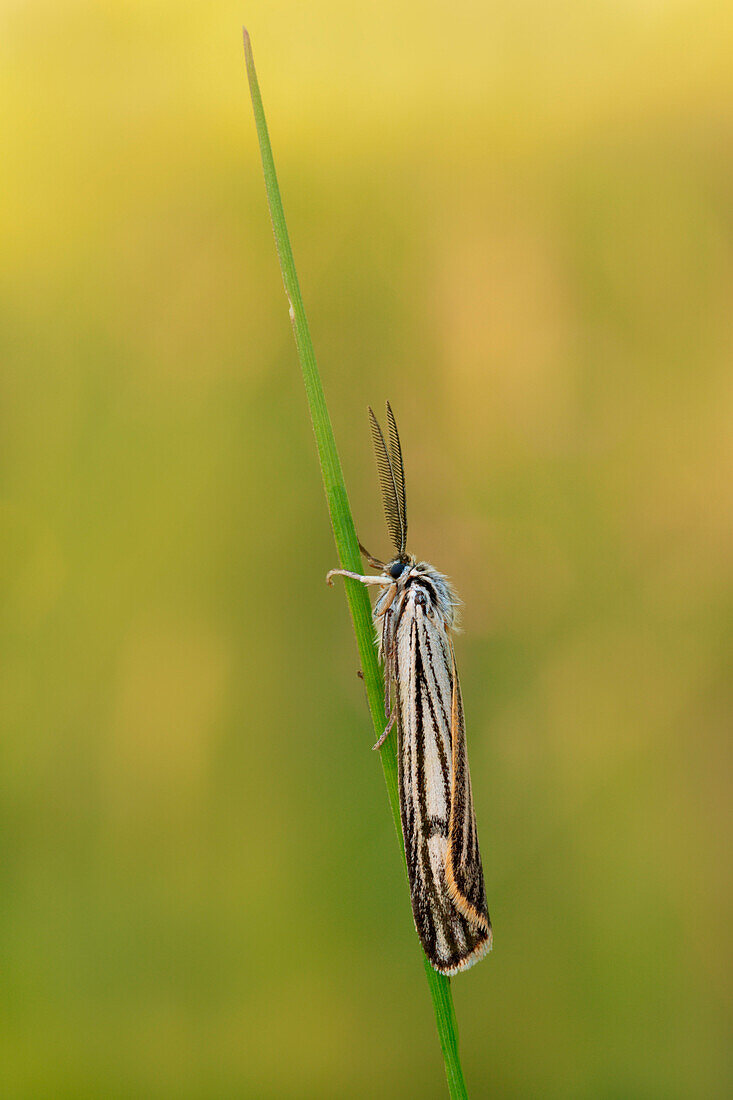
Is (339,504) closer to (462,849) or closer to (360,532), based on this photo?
(462,849)

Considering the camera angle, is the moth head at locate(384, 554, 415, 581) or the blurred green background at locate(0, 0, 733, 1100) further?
the blurred green background at locate(0, 0, 733, 1100)

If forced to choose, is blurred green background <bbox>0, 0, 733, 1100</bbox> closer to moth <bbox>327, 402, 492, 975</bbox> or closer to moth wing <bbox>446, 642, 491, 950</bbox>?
moth <bbox>327, 402, 492, 975</bbox>

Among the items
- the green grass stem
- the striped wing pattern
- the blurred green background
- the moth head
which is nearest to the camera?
the green grass stem

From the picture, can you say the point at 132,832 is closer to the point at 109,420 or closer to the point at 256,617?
the point at 256,617

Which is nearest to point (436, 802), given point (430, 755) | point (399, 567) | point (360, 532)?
point (430, 755)

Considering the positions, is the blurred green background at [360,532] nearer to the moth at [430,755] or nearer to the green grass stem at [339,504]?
the moth at [430,755]

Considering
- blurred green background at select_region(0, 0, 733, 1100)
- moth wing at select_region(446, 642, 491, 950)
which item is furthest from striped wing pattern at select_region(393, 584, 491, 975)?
blurred green background at select_region(0, 0, 733, 1100)

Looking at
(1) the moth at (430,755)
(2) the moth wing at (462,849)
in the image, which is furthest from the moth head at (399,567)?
(2) the moth wing at (462,849)
